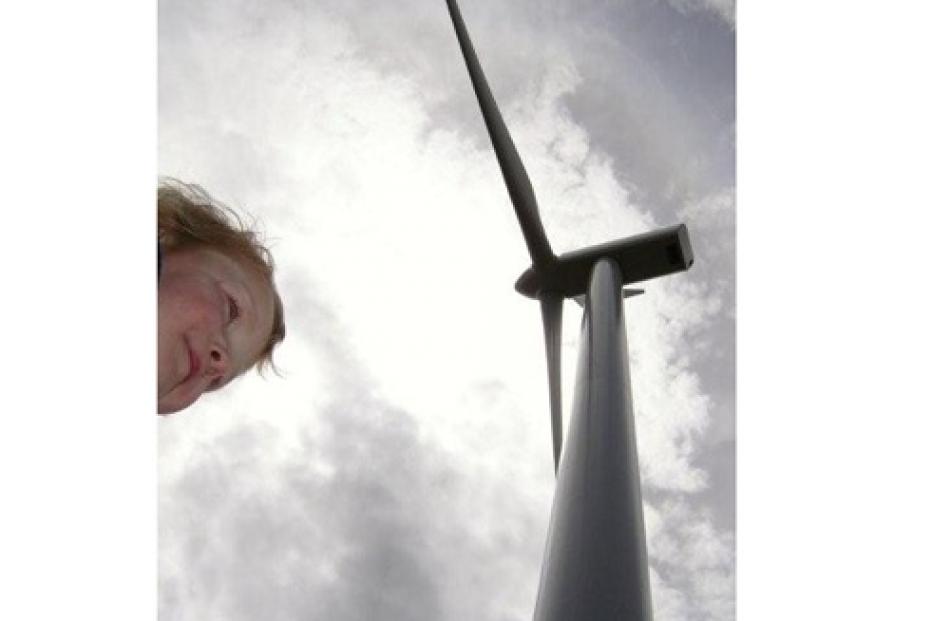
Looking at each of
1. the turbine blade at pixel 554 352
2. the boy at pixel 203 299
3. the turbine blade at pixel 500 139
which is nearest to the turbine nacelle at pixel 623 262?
the turbine blade at pixel 554 352

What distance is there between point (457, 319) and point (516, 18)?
8.53 ft

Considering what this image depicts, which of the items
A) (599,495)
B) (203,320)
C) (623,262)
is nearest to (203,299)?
(203,320)

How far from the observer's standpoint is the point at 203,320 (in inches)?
176

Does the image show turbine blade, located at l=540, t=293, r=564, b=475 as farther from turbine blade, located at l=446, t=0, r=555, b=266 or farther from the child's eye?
the child's eye

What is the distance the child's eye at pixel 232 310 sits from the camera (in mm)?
4578

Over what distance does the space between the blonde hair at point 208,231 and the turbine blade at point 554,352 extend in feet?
8.73

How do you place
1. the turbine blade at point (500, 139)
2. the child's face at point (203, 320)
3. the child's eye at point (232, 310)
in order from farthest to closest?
the turbine blade at point (500, 139), the child's eye at point (232, 310), the child's face at point (203, 320)

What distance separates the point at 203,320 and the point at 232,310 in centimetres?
18

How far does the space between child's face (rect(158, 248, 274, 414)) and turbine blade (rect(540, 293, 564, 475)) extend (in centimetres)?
294

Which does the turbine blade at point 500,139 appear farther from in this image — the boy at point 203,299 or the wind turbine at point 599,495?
the boy at point 203,299
